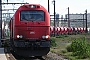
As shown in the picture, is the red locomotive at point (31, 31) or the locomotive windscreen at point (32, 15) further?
the locomotive windscreen at point (32, 15)

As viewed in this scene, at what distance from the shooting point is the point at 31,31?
19.0 m

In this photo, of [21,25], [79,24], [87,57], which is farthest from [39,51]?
Answer: [79,24]

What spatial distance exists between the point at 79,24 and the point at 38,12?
148211 millimetres

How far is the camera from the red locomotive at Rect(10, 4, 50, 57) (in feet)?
61.2

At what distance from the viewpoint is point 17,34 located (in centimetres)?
1888

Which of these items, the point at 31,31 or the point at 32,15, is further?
the point at 32,15

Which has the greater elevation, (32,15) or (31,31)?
(32,15)

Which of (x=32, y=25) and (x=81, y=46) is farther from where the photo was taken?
(x=81, y=46)

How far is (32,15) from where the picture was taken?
63.3 feet

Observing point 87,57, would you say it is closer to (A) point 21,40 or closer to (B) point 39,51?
(B) point 39,51

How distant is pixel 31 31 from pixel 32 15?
3.59ft

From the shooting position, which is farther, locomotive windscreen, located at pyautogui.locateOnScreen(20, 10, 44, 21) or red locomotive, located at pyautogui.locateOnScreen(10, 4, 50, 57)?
locomotive windscreen, located at pyautogui.locateOnScreen(20, 10, 44, 21)

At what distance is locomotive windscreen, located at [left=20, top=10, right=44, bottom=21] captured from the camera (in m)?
19.2

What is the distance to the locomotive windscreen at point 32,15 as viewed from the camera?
62.9 ft
